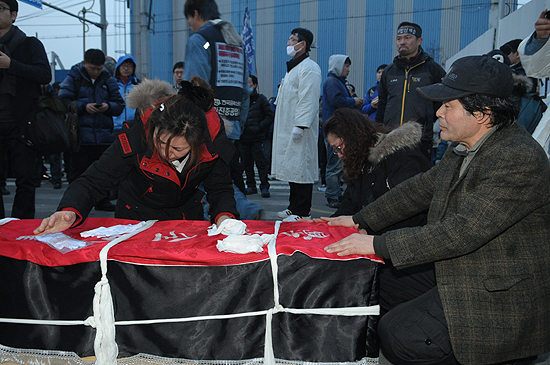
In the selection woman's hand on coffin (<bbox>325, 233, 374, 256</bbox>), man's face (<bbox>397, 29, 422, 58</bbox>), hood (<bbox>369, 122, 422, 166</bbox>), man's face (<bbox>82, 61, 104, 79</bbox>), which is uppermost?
man's face (<bbox>397, 29, 422, 58</bbox>)

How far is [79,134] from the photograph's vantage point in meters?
4.89

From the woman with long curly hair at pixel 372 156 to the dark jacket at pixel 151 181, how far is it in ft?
2.39

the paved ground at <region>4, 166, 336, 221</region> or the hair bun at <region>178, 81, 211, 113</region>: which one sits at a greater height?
the hair bun at <region>178, 81, 211, 113</region>

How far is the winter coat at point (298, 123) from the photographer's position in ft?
15.1

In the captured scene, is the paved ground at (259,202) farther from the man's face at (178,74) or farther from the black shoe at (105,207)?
the man's face at (178,74)

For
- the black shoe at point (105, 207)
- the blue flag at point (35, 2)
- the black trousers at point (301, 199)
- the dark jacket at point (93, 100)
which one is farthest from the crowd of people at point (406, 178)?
the blue flag at point (35, 2)

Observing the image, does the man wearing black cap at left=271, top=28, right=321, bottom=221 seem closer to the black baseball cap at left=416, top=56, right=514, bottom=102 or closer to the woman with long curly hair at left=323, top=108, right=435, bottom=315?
the woman with long curly hair at left=323, top=108, right=435, bottom=315

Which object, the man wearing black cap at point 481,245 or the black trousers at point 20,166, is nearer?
the man wearing black cap at point 481,245

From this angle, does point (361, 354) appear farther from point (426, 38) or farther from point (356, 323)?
point (426, 38)

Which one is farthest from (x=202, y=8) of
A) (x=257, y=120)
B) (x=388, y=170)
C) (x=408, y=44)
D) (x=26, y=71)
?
(x=257, y=120)

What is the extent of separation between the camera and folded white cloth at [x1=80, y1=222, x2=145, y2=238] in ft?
6.94

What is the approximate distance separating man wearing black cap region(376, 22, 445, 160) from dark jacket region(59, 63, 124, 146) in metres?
2.94

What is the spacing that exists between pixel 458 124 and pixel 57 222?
175 centimetres

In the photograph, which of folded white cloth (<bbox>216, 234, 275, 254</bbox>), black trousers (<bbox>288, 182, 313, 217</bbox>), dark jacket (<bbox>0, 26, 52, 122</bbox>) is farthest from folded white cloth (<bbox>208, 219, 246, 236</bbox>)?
black trousers (<bbox>288, 182, 313, 217</bbox>)
